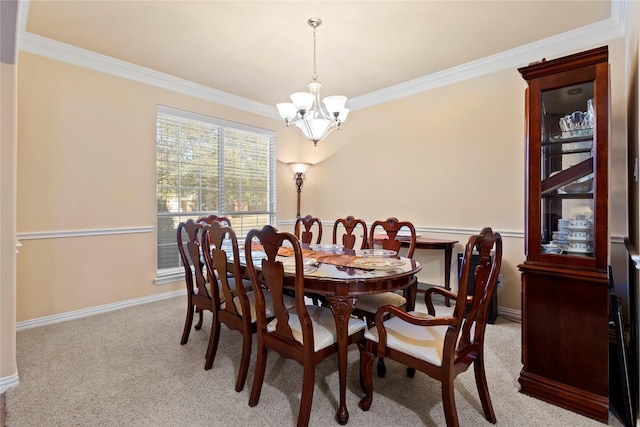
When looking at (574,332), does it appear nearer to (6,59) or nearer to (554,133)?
(554,133)

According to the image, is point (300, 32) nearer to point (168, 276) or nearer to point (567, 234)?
point (567, 234)

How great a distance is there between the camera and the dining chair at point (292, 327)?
1.61 metres

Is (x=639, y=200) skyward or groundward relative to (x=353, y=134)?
groundward

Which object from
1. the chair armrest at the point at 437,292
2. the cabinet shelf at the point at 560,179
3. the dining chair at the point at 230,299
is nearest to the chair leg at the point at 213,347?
the dining chair at the point at 230,299

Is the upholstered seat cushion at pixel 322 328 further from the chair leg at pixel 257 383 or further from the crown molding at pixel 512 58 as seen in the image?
the crown molding at pixel 512 58

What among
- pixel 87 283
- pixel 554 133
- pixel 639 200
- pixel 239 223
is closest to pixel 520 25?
pixel 554 133

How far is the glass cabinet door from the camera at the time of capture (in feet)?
6.21

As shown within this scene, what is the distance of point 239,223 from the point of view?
15.5ft

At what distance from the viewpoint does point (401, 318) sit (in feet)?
5.06

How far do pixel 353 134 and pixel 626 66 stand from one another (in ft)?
9.64

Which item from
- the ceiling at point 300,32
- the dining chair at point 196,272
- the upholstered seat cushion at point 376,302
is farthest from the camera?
the ceiling at point 300,32

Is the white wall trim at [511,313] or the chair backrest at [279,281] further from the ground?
the chair backrest at [279,281]

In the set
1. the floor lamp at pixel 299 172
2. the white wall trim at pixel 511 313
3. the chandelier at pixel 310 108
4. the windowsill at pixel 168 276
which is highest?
the chandelier at pixel 310 108

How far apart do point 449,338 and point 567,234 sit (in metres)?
1.11
